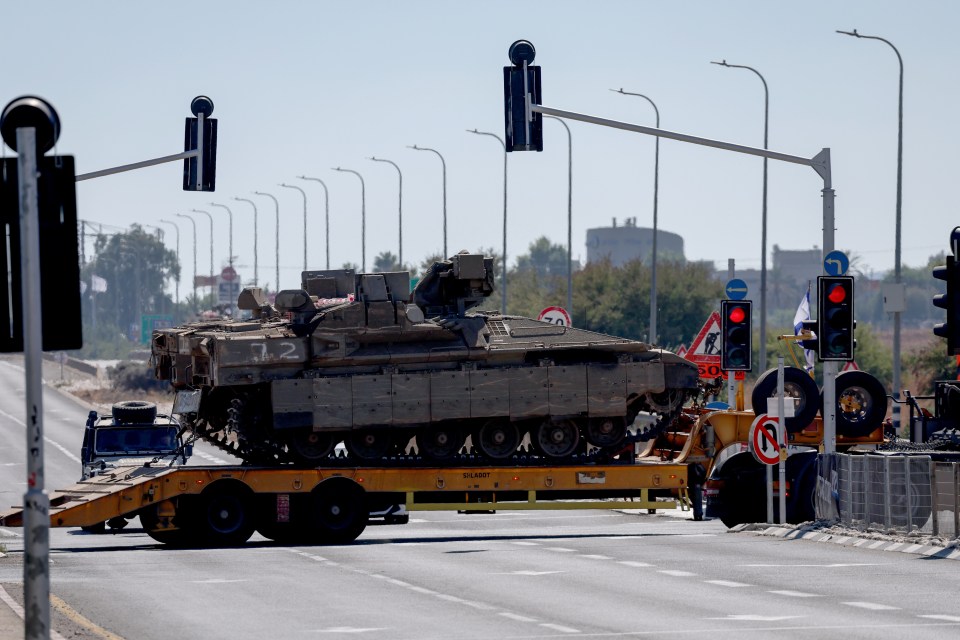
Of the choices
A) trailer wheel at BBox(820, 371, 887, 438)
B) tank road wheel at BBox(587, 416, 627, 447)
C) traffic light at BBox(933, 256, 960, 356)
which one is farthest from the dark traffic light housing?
tank road wheel at BBox(587, 416, 627, 447)

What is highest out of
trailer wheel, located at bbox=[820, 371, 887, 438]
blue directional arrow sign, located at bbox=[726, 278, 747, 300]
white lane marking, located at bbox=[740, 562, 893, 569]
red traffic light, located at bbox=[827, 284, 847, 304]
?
blue directional arrow sign, located at bbox=[726, 278, 747, 300]

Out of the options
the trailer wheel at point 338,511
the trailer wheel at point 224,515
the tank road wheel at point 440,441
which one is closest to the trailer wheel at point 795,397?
the tank road wheel at point 440,441

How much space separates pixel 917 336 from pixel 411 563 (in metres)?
165

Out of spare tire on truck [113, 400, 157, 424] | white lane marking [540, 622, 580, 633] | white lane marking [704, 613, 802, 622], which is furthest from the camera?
spare tire on truck [113, 400, 157, 424]

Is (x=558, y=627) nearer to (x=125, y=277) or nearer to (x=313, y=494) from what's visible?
(x=313, y=494)

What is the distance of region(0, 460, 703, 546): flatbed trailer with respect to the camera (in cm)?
2620

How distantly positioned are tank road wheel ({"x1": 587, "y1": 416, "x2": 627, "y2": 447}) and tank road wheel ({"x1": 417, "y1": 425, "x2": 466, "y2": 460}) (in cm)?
214

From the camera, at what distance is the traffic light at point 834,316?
24.8 m

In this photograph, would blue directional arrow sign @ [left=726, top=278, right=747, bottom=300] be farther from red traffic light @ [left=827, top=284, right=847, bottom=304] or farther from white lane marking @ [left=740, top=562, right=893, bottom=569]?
white lane marking @ [left=740, top=562, right=893, bottom=569]

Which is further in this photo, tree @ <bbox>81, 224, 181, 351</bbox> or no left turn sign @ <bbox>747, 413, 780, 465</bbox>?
tree @ <bbox>81, 224, 181, 351</bbox>

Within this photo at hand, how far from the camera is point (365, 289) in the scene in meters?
28.5

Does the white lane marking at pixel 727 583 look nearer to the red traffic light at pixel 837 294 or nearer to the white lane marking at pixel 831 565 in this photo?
the white lane marking at pixel 831 565

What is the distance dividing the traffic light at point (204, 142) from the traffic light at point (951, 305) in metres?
14.2

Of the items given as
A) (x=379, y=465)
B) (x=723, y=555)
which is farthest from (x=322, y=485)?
(x=723, y=555)
